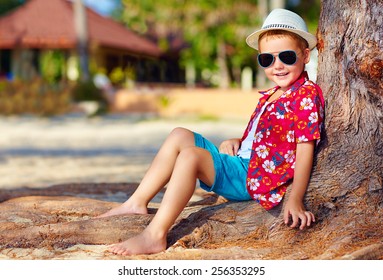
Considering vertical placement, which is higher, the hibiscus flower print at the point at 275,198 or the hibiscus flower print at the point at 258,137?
the hibiscus flower print at the point at 258,137

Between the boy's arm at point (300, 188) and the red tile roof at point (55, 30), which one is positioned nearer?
the boy's arm at point (300, 188)

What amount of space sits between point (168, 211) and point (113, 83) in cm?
2508

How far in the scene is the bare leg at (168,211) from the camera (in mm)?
4133

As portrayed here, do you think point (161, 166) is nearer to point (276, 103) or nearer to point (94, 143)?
Answer: point (276, 103)

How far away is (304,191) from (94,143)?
10.8m

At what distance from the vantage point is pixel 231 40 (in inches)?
1143

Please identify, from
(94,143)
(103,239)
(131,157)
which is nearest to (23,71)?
(94,143)

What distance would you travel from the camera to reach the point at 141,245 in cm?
411

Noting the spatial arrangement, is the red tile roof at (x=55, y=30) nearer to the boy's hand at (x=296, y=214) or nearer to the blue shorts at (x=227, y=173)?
the blue shorts at (x=227, y=173)

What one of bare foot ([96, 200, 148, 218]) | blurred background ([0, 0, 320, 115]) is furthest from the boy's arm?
blurred background ([0, 0, 320, 115])

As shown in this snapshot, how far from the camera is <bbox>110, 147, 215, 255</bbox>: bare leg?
13.6 ft

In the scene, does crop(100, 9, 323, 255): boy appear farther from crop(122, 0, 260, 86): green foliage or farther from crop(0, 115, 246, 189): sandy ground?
crop(122, 0, 260, 86): green foliage

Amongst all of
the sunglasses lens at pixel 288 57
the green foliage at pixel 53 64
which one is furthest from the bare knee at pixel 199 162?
the green foliage at pixel 53 64

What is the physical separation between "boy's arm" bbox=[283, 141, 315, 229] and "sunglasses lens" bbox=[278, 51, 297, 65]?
0.52m
